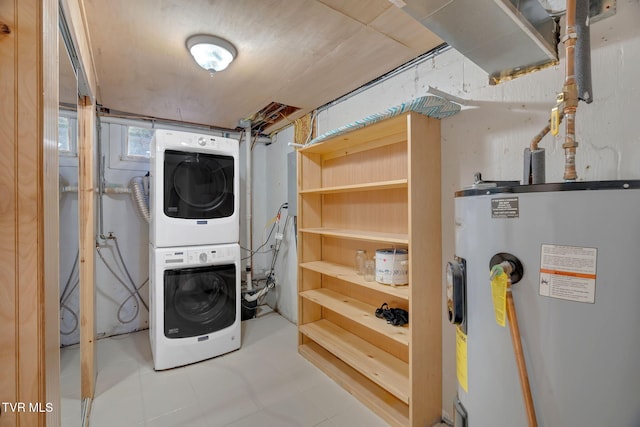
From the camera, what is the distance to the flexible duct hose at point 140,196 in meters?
2.80

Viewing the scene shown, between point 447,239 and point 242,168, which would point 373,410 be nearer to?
point 447,239

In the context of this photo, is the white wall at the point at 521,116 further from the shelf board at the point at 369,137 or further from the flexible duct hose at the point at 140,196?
the flexible duct hose at the point at 140,196

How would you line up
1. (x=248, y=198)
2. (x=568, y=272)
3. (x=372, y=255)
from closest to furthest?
(x=568, y=272), (x=372, y=255), (x=248, y=198)

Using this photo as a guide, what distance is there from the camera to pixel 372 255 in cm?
217

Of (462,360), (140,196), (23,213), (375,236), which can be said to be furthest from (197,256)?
(462,360)

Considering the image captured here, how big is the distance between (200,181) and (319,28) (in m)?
1.55

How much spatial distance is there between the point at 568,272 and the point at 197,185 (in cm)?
240

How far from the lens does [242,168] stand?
3.54 meters

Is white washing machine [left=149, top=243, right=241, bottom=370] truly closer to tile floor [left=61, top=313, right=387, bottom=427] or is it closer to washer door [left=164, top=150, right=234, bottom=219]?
tile floor [left=61, top=313, right=387, bottom=427]

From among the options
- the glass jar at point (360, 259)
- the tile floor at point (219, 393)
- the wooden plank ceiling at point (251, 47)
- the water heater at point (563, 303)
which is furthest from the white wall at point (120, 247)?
the water heater at point (563, 303)

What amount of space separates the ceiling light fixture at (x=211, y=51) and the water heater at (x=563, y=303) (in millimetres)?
1544

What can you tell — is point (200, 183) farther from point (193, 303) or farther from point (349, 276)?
point (349, 276)

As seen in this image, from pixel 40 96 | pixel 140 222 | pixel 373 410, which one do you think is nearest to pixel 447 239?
pixel 373 410

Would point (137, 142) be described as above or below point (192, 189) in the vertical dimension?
above
